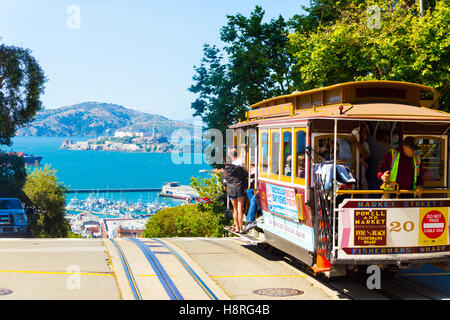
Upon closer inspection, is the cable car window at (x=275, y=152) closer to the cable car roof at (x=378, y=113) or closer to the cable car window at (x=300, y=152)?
the cable car window at (x=300, y=152)

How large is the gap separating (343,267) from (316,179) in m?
1.47

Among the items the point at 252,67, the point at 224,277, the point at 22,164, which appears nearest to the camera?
the point at 224,277

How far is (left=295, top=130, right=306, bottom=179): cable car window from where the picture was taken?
9.73 metres

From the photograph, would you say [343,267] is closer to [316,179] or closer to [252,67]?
[316,179]

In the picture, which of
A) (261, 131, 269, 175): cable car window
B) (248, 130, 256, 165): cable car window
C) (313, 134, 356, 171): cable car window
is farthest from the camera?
(248, 130, 256, 165): cable car window

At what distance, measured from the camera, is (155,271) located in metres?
10.3

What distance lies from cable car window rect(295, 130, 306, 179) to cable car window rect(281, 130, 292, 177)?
31 cm

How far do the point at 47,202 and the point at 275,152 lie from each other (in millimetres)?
41420

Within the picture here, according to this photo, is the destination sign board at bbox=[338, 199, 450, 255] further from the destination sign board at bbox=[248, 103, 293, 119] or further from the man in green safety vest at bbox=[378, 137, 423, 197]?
the destination sign board at bbox=[248, 103, 293, 119]

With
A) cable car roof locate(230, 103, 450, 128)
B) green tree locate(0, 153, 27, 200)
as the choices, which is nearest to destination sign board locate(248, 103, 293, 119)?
cable car roof locate(230, 103, 450, 128)

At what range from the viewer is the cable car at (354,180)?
339 inches

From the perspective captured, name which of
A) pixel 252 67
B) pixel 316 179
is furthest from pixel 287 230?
pixel 252 67

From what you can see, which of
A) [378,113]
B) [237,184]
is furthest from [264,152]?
[378,113]

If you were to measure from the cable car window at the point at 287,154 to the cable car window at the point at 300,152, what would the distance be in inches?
12.2
